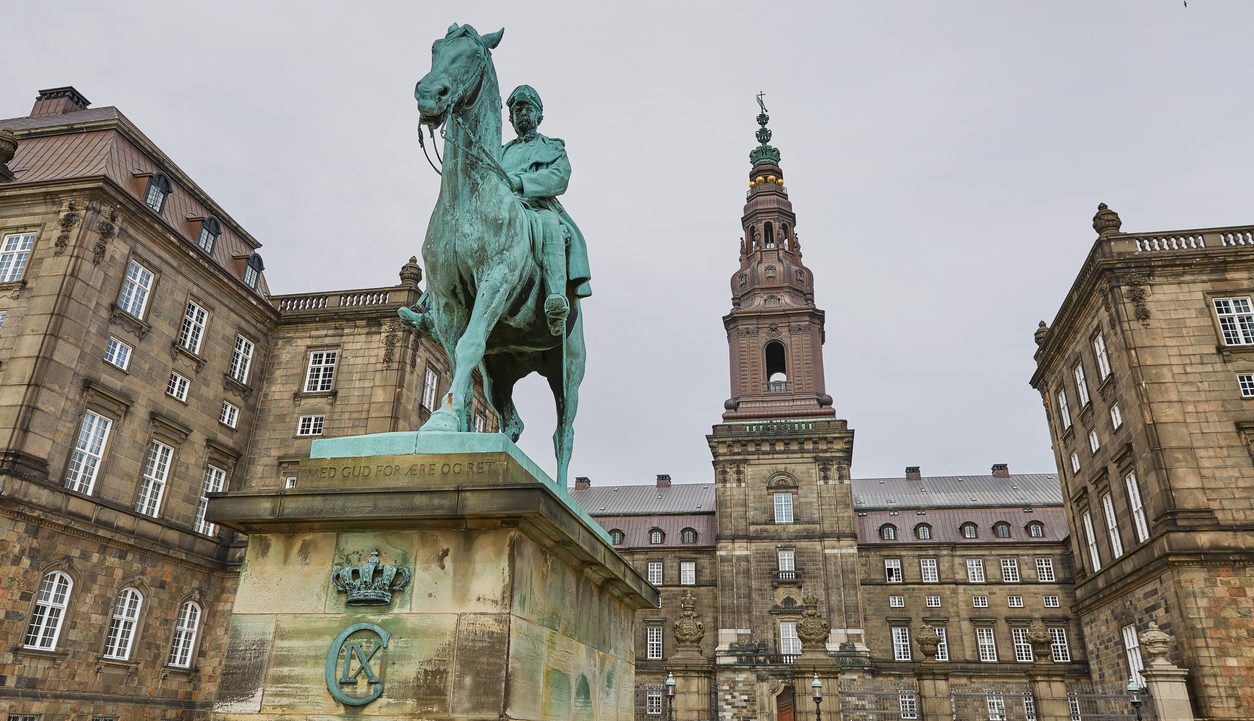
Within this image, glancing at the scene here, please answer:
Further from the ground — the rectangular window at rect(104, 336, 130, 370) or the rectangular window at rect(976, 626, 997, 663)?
the rectangular window at rect(104, 336, 130, 370)

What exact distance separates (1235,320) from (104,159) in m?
40.5

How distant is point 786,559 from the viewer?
54.4 metres

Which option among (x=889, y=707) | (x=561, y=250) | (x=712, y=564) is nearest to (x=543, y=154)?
(x=561, y=250)

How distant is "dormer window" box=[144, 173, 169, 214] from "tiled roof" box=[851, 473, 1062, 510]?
182 feet

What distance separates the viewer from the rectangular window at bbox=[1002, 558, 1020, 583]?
5931cm

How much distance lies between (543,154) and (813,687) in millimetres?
18362

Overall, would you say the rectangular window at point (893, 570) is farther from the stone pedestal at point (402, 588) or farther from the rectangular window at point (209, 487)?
the stone pedestal at point (402, 588)

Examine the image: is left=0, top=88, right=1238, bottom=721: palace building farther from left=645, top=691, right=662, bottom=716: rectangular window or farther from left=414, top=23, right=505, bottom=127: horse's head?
left=414, top=23, right=505, bottom=127: horse's head

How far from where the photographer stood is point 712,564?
6231cm

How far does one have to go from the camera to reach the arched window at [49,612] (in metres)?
22.3

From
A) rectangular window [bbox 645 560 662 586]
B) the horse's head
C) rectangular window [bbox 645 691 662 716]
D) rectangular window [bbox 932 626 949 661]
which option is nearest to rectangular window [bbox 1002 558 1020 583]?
rectangular window [bbox 932 626 949 661]

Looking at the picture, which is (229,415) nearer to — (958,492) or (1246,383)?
(1246,383)

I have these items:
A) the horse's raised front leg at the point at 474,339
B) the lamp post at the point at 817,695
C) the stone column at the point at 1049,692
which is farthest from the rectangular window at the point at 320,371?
the horse's raised front leg at the point at 474,339

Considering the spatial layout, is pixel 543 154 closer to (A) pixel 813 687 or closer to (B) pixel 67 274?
(A) pixel 813 687
